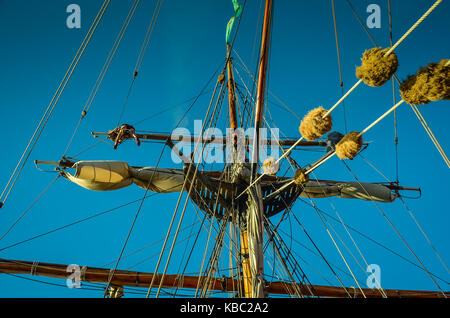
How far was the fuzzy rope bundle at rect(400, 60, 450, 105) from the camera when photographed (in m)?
1.65

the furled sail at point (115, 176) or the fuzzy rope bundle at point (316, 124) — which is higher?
the furled sail at point (115, 176)

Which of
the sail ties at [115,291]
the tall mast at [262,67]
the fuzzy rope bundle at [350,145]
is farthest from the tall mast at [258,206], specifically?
the sail ties at [115,291]

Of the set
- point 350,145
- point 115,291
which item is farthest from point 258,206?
point 115,291

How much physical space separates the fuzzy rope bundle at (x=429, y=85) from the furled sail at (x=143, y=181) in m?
4.06

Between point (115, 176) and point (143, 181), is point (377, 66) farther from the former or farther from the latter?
point (143, 181)

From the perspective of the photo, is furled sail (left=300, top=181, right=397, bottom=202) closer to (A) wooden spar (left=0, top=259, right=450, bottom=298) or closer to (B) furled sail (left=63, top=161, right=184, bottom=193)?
(A) wooden spar (left=0, top=259, right=450, bottom=298)

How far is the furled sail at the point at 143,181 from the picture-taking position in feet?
20.9

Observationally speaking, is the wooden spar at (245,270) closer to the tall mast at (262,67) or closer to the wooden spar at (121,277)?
the wooden spar at (121,277)

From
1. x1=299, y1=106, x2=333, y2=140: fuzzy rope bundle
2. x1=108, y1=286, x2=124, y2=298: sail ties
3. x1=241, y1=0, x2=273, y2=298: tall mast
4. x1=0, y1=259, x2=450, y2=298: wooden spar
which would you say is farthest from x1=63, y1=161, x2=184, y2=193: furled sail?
x1=299, y1=106, x2=333, y2=140: fuzzy rope bundle

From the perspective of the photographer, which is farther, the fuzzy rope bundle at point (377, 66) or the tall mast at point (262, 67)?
the tall mast at point (262, 67)

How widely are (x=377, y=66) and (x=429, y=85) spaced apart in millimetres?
304
